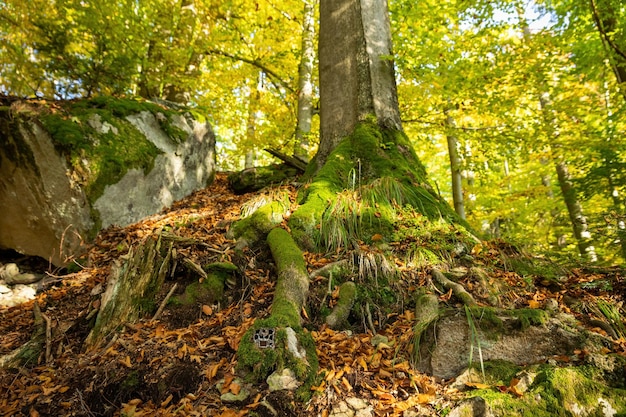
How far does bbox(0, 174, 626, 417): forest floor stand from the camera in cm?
206

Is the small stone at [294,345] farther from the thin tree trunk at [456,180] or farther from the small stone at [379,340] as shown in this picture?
the thin tree trunk at [456,180]

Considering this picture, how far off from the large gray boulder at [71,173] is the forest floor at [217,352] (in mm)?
1290

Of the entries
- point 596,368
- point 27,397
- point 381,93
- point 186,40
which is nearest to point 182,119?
point 186,40

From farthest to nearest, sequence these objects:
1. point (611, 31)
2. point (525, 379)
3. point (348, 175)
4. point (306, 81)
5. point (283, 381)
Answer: point (306, 81)
point (611, 31)
point (348, 175)
point (283, 381)
point (525, 379)

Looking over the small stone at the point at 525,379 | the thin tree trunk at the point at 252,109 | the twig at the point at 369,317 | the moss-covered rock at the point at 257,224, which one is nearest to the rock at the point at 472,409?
the small stone at the point at 525,379

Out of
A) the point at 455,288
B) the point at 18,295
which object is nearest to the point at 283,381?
the point at 455,288

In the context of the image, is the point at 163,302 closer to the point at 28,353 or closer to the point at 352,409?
the point at 28,353

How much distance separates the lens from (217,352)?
2.47m

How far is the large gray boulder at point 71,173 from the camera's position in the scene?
4633mm

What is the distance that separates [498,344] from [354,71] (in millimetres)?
3815

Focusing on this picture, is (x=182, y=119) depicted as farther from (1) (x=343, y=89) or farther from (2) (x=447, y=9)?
(2) (x=447, y=9)

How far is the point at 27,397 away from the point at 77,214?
2977mm

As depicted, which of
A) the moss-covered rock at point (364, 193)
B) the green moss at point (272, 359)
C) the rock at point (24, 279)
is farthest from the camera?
the rock at point (24, 279)

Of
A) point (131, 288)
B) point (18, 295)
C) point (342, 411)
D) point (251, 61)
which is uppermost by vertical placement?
point (251, 61)
